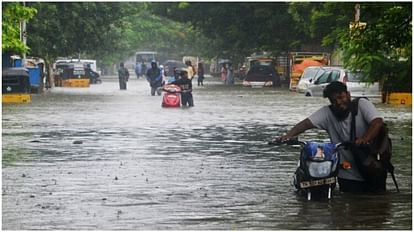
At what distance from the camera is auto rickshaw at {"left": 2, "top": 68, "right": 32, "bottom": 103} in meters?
44.6

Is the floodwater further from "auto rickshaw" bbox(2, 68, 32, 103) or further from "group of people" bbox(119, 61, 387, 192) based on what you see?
"auto rickshaw" bbox(2, 68, 32, 103)

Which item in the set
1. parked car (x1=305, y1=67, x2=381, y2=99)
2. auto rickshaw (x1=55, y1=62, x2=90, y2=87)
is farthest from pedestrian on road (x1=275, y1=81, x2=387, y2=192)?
auto rickshaw (x1=55, y1=62, x2=90, y2=87)

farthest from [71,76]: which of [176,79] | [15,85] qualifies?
[176,79]

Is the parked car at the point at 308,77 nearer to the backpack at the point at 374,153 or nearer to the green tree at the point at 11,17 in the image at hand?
the green tree at the point at 11,17

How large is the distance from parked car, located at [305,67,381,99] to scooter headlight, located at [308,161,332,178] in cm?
3271

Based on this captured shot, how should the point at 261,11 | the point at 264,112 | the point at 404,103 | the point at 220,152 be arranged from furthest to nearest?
the point at 261,11 < the point at 404,103 < the point at 264,112 < the point at 220,152

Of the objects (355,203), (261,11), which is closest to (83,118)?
(355,203)

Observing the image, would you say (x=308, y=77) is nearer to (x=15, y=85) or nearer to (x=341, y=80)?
(x=341, y=80)

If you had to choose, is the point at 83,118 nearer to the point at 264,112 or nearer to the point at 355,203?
the point at 264,112

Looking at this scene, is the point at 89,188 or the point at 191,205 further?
the point at 89,188

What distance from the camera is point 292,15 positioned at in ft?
220

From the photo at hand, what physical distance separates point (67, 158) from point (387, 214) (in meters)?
7.71

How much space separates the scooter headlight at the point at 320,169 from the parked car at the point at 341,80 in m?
32.7

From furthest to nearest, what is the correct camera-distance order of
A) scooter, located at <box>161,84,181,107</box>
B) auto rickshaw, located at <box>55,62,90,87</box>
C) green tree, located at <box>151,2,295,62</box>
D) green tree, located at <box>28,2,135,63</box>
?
auto rickshaw, located at <box>55,62,90,87</box>
green tree, located at <box>151,2,295,62</box>
green tree, located at <box>28,2,135,63</box>
scooter, located at <box>161,84,181,107</box>
